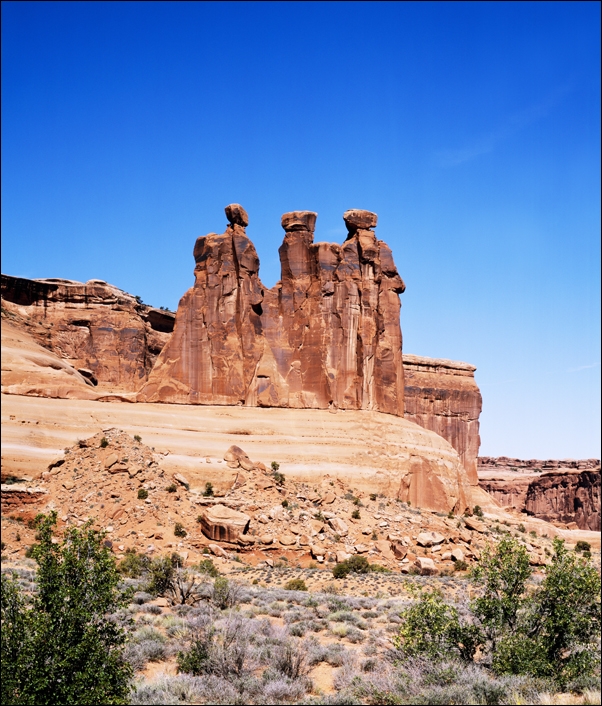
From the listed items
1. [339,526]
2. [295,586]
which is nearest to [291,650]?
[295,586]

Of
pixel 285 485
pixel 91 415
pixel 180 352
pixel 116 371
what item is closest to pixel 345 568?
pixel 285 485

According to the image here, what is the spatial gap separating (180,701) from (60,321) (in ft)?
228

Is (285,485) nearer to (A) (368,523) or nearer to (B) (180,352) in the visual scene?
(A) (368,523)

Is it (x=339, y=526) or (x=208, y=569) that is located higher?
(x=339, y=526)

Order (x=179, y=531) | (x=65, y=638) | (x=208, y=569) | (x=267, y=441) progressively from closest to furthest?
(x=65, y=638), (x=208, y=569), (x=179, y=531), (x=267, y=441)

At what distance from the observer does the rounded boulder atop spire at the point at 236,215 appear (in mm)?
61125

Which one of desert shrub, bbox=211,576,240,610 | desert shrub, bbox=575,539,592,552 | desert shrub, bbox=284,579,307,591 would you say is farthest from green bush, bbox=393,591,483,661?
desert shrub, bbox=575,539,592,552

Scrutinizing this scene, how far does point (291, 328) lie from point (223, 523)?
90.1 ft

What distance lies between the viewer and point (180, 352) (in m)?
58.8

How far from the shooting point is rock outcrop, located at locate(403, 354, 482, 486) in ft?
303

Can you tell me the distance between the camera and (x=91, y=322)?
77.5 meters

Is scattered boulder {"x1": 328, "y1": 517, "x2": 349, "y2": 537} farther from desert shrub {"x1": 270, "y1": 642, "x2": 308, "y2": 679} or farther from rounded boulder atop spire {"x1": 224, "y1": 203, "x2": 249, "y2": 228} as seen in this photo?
rounded boulder atop spire {"x1": 224, "y1": 203, "x2": 249, "y2": 228}

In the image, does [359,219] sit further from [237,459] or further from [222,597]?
[222,597]

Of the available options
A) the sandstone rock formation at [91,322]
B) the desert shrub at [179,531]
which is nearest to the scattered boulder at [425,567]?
the desert shrub at [179,531]
